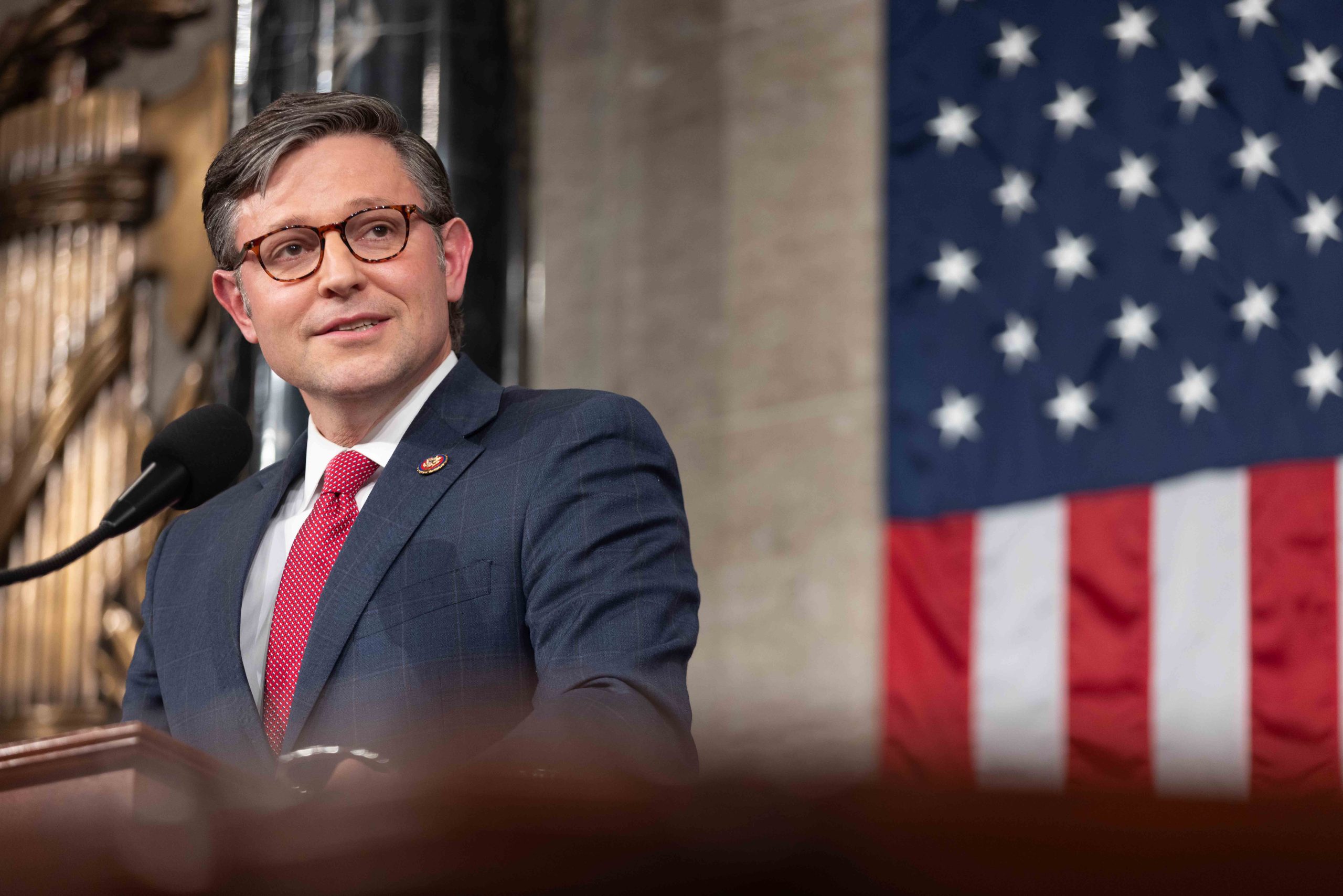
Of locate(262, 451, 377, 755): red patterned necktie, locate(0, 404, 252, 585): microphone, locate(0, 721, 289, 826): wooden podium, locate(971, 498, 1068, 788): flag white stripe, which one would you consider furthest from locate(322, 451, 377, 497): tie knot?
locate(971, 498, 1068, 788): flag white stripe

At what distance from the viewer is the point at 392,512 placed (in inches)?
72.0

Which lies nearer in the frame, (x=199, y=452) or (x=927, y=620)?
(x=199, y=452)

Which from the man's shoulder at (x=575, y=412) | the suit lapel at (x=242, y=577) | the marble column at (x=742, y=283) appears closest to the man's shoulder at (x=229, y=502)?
the suit lapel at (x=242, y=577)

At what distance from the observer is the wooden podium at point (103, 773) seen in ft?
2.94

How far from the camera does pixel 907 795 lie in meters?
0.39

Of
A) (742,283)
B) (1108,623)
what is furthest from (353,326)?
(742,283)

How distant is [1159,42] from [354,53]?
2617 millimetres

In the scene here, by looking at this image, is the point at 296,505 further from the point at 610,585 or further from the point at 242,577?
the point at 610,585

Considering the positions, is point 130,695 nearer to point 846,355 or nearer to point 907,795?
point 907,795

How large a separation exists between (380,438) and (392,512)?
0.17 metres

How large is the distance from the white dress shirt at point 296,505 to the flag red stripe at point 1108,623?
10.3ft

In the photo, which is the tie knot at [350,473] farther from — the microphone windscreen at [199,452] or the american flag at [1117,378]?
the american flag at [1117,378]

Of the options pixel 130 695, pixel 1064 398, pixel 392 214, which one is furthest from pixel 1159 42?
pixel 130 695

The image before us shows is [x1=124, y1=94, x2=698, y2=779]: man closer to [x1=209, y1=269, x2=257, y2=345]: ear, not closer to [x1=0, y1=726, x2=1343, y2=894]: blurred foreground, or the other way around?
[x1=209, y1=269, x2=257, y2=345]: ear
